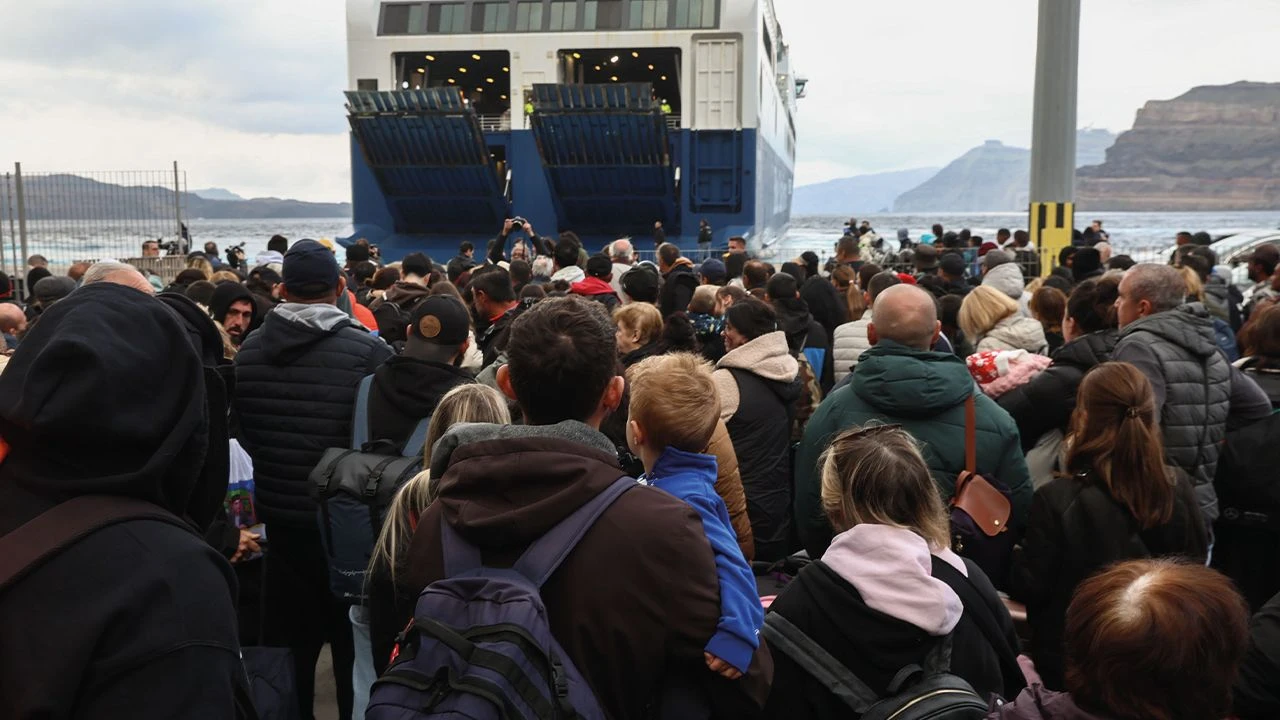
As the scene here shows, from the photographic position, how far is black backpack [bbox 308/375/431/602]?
3.09 meters

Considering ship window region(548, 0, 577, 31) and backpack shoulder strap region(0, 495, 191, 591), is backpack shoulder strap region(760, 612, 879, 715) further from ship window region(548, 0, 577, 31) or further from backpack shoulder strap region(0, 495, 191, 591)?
ship window region(548, 0, 577, 31)

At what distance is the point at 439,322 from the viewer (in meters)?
3.62

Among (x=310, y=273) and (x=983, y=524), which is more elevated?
(x=310, y=273)

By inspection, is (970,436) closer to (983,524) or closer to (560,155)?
(983,524)

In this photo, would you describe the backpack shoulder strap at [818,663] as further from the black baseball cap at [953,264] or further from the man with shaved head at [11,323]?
the black baseball cap at [953,264]

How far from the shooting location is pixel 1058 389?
412 centimetres

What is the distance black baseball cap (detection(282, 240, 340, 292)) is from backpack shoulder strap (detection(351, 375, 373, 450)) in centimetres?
55

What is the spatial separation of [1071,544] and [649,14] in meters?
19.7

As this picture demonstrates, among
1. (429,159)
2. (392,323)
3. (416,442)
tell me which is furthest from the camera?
(429,159)

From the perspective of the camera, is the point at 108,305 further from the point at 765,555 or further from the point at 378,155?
the point at 378,155

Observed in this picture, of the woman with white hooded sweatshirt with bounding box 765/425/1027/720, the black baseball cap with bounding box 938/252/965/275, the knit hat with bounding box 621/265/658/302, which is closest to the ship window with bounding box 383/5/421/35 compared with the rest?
the black baseball cap with bounding box 938/252/965/275

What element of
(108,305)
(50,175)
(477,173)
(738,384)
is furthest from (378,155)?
(108,305)

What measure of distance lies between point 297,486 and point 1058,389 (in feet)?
9.83

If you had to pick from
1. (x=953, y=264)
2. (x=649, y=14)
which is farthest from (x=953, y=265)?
(x=649, y=14)
